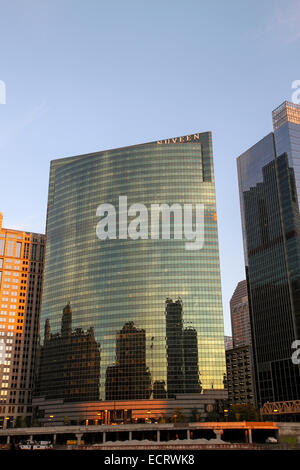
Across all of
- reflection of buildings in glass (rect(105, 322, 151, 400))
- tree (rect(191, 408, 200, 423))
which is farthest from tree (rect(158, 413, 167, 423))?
tree (rect(191, 408, 200, 423))

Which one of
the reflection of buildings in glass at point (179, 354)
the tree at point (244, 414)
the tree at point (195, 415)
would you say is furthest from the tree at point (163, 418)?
→ the tree at point (244, 414)

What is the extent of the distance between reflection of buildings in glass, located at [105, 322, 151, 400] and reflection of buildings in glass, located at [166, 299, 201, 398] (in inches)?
394

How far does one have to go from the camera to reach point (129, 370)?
188125mm

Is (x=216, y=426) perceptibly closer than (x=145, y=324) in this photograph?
Yes

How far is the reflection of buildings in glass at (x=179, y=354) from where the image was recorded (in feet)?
595

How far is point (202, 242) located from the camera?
198 meters

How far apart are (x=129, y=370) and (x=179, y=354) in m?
21.6

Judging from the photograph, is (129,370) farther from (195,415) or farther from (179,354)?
(195,415)

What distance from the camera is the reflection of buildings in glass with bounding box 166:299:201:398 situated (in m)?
181

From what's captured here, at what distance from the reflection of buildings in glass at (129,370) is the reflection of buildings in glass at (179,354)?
10015 millimetres
